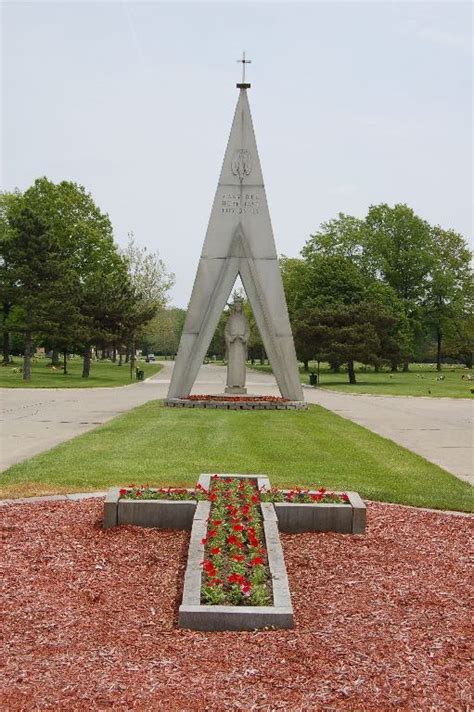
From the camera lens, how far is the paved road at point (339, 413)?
Result: 13584mm

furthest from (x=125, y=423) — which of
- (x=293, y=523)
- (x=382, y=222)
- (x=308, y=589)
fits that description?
(x=382, y=222)

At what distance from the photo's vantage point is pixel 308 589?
220 inches

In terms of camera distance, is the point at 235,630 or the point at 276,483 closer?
the point at 235,630

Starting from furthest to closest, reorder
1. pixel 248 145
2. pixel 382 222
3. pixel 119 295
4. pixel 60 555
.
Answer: pixel 382 222
pixel 119 295
pixel 248 145
pixel 60 555

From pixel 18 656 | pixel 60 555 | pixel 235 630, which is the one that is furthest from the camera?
pixel 60 555

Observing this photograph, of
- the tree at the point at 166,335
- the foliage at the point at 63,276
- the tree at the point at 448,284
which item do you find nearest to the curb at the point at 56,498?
the foliage at the point at 63,276

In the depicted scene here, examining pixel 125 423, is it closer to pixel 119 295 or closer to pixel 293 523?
pixel 293 523

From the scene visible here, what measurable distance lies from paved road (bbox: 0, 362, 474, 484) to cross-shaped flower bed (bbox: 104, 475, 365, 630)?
441 centimetres

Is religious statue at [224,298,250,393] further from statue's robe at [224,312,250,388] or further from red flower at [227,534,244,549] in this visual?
red flower at [227,534,244,549]

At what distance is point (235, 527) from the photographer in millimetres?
6234

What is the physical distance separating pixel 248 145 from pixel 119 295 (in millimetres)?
21264

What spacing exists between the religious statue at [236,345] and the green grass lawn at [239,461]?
6.62m

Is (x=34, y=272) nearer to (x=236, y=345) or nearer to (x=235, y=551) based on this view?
(x=236, y=345)

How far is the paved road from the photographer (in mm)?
13584
